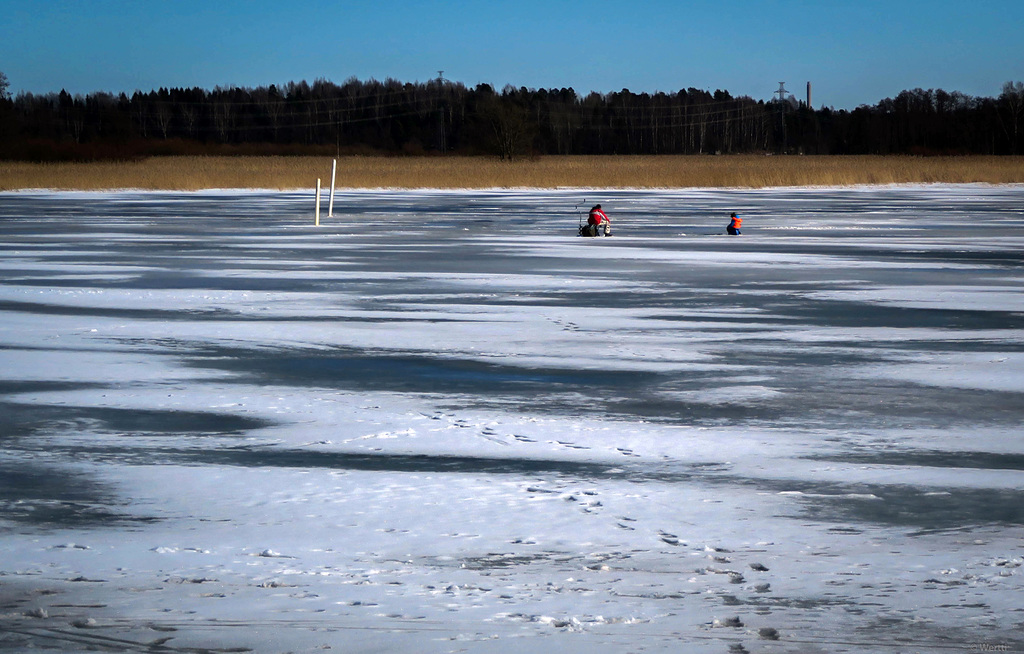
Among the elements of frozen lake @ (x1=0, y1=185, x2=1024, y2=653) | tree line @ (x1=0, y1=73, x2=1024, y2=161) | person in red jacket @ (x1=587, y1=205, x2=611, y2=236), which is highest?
tree line @ (x1=0, y1=73, x2=1024, y2=161)

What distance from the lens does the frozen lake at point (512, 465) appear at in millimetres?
4285

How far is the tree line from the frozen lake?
123135 millimetres

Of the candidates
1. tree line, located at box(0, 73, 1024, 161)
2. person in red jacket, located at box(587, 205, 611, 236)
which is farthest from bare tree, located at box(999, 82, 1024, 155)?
person in red jacket, located at box(587, 205, 611, 236)

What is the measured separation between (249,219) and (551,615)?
27.6 m

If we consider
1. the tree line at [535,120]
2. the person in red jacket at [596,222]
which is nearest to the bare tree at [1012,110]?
the tree line at [535,120]

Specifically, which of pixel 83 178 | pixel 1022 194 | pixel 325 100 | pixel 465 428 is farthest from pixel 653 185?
pixel 325 100

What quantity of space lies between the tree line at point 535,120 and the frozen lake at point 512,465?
123135 mm

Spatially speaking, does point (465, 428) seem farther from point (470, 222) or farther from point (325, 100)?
point (325, 100)

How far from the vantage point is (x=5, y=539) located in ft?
16.8

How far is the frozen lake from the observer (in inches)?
169

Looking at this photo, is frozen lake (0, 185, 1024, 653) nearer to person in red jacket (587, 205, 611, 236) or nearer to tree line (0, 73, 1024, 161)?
person in red jacket (587, 205, 611, 236)

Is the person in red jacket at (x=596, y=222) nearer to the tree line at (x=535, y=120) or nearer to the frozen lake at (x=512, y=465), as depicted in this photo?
the frozen lake at (x=512, y=465)

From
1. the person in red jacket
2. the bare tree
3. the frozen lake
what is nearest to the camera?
the frozen lake

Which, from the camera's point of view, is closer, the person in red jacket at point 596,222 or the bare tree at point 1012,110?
the person in red jacket at point 596,222
